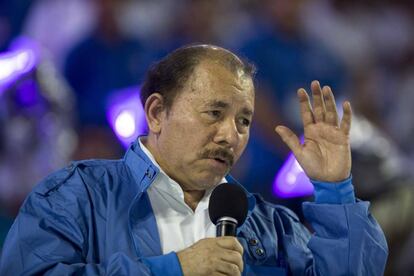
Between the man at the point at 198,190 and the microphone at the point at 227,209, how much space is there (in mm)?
170

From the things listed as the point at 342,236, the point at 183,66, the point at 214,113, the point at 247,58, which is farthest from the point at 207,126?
the point at 247,58

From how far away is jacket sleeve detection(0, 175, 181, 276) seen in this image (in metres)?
2.37

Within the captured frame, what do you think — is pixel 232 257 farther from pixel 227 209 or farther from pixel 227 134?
pixel 227 134

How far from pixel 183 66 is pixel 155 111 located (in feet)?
0.48

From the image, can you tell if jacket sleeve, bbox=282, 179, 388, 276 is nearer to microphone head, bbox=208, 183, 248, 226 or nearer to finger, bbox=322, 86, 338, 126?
finger, bbox=322, 86, 338, 126

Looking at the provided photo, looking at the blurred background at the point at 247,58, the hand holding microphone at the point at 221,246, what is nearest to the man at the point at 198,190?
the hand holding microphone at the point at 221,246

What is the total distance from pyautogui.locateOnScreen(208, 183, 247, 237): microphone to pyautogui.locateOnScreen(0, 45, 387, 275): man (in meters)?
0.17

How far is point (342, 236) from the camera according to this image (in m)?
2.63

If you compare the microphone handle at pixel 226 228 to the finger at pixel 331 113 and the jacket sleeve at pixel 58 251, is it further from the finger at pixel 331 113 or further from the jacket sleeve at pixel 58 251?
the finger at pixel 331 113

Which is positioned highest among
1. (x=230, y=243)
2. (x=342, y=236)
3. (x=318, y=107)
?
(x=318, y=107)

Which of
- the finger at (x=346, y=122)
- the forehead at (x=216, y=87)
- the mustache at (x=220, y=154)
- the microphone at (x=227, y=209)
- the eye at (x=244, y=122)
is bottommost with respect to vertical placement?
the microphone at (x=227, y=209)

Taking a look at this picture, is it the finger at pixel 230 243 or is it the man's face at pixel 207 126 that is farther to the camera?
the man's face at pixel 207 126

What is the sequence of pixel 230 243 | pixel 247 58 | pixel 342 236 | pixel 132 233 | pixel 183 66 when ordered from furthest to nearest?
1. pixel 247 58
2. pixel 183 66
3. pixel 342 236
4. pixel 132 233
5. pixel 230 243

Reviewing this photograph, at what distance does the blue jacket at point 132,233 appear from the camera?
2395 mm
